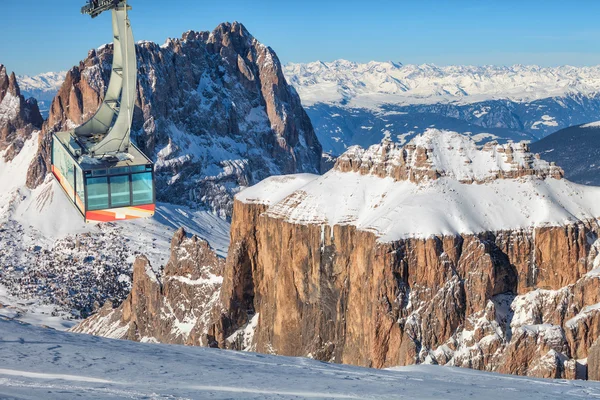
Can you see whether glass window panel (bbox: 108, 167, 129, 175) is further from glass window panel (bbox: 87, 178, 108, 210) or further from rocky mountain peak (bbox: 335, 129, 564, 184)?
rocky mountain peak (bbox: 335, 129, 564, 184)

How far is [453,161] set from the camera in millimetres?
121500

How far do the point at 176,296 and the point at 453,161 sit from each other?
54.5 metres

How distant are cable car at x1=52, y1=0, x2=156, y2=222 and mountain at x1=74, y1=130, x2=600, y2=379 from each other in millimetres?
49722

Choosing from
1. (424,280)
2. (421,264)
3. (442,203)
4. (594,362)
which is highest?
(442,203)

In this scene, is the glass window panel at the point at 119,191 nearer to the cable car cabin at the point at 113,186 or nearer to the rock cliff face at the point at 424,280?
the cable car cabin at the point at 113,186

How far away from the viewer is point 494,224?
114m

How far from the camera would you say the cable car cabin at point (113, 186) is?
60844mm

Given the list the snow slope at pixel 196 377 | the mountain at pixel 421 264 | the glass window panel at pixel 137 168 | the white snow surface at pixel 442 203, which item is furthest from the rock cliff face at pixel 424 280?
the glass window panel at pixel 137 168

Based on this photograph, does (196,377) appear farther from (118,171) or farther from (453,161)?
(453,161)

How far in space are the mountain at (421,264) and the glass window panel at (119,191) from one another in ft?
165

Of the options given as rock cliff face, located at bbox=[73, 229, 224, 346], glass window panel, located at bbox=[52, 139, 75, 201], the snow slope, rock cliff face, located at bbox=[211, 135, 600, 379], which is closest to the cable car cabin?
A: glass window panel, located at bbox=[52, 139, 75, 201]

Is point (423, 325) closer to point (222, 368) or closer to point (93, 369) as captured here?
point (222, 368)

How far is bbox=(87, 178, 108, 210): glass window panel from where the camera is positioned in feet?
199

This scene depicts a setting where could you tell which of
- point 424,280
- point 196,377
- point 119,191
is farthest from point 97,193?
point 424,280
